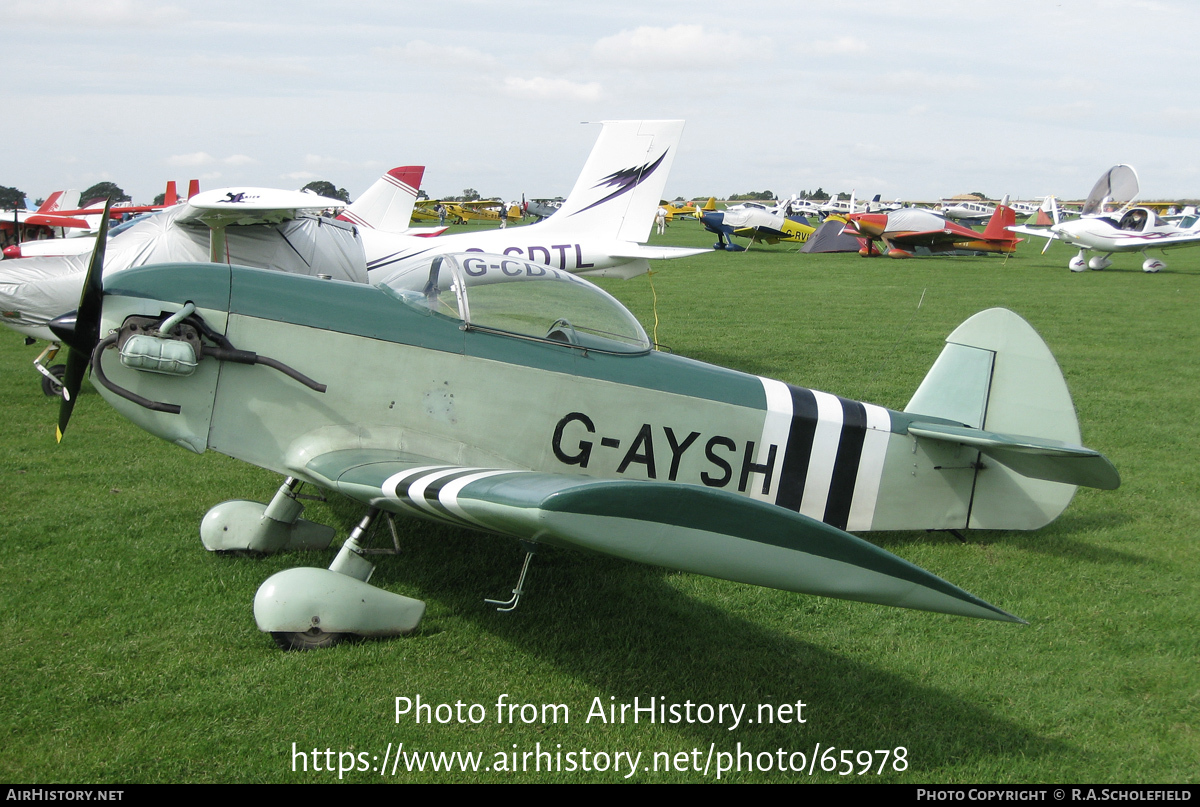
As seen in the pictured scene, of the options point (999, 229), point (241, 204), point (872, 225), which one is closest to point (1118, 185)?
point (999, 229)

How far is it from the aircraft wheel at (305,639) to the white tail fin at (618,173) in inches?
336

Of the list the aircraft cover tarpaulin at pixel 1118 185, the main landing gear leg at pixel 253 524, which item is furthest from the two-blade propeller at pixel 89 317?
the aircraft cover tarpaulin at pixel 1118 185

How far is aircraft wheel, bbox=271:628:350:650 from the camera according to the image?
373cm

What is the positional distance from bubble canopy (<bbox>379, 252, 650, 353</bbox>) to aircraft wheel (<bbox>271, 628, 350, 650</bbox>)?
1.56 metres

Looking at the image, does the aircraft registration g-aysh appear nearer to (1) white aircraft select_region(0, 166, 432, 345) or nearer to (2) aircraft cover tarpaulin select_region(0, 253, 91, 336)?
(1) white aircraft select_region(0, 166, 432, 345)

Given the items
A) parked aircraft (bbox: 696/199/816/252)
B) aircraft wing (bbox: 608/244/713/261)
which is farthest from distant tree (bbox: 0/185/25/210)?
aircraft wing (bbox: 608/244/713/261)

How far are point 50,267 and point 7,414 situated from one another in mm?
1504

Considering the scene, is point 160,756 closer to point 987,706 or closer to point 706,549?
point 706,549

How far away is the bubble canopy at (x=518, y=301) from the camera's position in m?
4.16

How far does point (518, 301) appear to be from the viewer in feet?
13.9

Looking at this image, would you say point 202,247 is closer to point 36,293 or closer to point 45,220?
point 36,293

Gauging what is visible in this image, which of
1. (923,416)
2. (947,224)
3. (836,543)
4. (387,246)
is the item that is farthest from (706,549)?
(947,224)

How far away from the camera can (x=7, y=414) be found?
25.7 ft

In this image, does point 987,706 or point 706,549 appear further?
point 987,706
